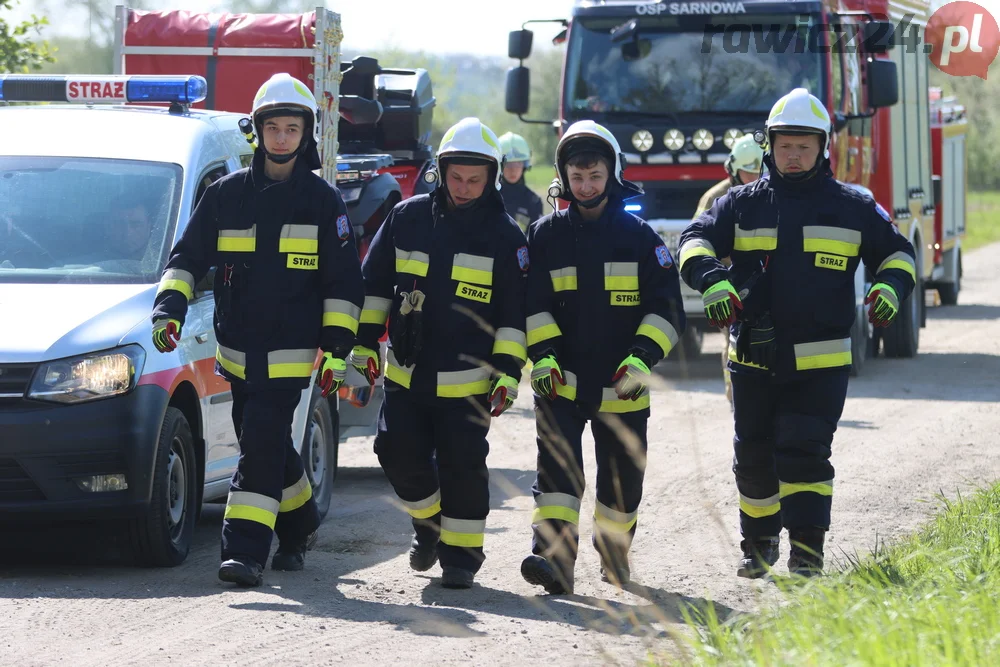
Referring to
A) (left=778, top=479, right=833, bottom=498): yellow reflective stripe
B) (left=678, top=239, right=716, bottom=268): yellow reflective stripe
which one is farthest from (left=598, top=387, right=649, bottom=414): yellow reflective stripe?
(left=778, top=479, right=833, bottom=498): yellow reflective stripe

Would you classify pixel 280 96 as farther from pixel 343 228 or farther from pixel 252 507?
pixel 252 507

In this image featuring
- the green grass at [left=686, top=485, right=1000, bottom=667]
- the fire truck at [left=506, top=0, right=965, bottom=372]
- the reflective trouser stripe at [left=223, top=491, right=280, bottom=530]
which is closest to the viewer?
the green grass at [left=686, top=485, right=1000, bottom=667]

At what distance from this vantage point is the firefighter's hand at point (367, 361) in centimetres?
638

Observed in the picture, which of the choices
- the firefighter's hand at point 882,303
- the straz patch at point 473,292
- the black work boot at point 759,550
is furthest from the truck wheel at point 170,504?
the firefighter's hand at point 882,303

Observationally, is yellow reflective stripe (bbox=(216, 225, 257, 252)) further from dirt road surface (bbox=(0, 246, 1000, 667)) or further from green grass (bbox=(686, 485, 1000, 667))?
green grass (bbox=(686, 485, 1000, 667))

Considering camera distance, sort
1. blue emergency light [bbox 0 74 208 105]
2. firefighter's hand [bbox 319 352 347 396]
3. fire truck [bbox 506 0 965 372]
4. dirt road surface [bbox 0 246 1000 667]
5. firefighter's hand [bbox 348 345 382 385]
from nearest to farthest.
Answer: dirt road surface [bbox 0 246 1000 667], firefighter's hand [bbox 319 352 347 396], firefighter's hand [bbox 348 345 382 385], blue emergency light [bbox 0 74 208 105], fire truck [bbox 506 0 965 372]

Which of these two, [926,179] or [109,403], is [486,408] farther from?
[926,179]

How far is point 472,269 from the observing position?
247 inches

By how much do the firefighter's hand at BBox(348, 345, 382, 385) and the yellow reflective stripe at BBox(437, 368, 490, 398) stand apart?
0.92 feet

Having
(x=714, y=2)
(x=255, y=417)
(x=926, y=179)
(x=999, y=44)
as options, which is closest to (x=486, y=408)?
(x=255, y=417)

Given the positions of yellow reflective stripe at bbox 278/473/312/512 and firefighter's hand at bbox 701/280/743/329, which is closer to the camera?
firefighter's hand at bbox 701/280/743/329

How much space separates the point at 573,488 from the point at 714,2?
8459 mm

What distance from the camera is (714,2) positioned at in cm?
1384

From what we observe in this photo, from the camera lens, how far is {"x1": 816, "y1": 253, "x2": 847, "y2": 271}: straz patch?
6.30m
